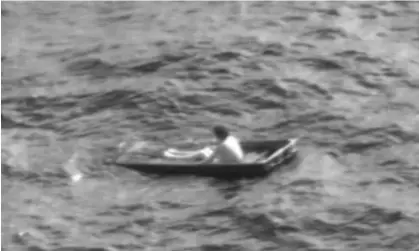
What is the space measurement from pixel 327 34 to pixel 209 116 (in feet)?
23.1

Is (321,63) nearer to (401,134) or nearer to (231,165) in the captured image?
(401,134)

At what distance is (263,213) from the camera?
2686 centimetres

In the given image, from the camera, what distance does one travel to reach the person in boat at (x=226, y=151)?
94.5ft

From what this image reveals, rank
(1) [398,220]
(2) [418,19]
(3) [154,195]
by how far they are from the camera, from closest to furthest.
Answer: (1) [398,220] < (3) [154,195] < (2) [418,19]

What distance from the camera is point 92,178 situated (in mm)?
29469

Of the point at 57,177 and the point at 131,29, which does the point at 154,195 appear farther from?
the point at 131,29

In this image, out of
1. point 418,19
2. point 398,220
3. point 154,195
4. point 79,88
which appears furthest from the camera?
point 418,19

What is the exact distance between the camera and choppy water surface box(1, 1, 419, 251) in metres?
26.6

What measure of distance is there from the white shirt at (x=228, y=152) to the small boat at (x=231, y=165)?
11.4 inches

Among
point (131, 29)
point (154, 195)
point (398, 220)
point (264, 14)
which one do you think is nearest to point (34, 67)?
point (131, 29)

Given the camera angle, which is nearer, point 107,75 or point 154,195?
point 154,195

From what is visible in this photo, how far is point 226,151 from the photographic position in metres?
28.8

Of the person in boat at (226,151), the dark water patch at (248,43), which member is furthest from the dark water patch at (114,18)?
the person in boat at (226,151)

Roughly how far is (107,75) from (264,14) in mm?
6561
